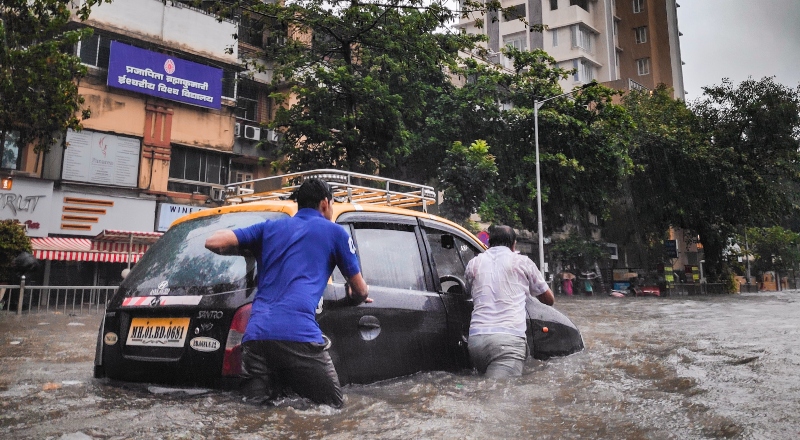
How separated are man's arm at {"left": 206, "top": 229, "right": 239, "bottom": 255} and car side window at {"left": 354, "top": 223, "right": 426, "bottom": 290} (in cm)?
107

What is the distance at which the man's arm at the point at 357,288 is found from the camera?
11.3 ft

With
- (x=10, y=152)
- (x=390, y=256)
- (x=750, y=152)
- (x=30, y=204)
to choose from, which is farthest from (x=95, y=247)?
(x=750, y=152)

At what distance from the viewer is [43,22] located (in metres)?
12.2

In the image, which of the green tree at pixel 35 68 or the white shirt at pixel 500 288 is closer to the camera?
the white shirt at pixel 500 288

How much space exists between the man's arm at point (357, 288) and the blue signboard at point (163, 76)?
19135mm

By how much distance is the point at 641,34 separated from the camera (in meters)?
55.4

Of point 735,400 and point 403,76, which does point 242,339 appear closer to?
point 735,400

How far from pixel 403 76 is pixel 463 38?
8.32 ft

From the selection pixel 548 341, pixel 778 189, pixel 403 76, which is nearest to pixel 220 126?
pixel 403 76

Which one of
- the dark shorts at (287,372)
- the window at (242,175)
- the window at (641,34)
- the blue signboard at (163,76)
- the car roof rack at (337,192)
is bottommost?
the dark shorts at (287,372)

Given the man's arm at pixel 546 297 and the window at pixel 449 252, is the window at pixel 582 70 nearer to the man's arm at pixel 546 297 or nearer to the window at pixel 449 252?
the window at pixel 449 252

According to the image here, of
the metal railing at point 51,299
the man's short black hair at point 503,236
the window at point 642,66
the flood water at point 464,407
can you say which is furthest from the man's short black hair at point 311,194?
the window at point 642,66

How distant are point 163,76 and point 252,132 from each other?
3916 mm

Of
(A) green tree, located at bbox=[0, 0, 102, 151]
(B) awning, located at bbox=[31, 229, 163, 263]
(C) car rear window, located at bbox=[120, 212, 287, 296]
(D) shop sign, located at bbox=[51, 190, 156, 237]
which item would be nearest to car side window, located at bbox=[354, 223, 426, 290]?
(C) car rear window, located at bbox=[120, 212, 287, 296]
